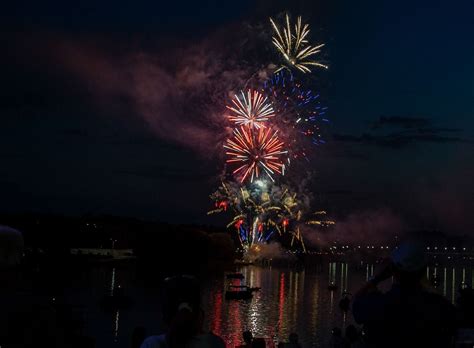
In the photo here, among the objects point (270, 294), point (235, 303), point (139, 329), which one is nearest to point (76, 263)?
point (270, 294)

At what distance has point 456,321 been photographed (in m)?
3.02

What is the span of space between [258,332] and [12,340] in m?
32.0

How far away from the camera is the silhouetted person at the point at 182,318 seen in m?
2.74

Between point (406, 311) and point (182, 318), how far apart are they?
92 centimetres

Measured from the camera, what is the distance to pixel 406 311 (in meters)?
2.97

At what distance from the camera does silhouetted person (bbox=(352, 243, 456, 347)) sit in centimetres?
295

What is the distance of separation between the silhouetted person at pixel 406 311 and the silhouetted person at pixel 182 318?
25.1 inches

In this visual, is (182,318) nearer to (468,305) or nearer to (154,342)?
(154,342)

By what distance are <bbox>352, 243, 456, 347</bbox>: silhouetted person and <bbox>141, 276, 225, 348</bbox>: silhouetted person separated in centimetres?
64

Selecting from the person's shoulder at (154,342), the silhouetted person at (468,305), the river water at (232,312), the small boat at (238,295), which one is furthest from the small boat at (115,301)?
the person's shoulder at (154,342)

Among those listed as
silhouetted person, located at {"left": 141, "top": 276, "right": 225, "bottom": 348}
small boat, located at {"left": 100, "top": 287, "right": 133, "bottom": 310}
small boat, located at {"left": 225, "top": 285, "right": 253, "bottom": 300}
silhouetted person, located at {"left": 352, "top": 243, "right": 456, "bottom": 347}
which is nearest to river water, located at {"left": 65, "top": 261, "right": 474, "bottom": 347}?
small boat, located at {"left": 100, "top": 287, "right": 133, "bottom": 310}

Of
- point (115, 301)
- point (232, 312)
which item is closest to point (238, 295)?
point (232, 312)

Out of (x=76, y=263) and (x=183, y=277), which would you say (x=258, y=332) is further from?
(x=76, y=263)

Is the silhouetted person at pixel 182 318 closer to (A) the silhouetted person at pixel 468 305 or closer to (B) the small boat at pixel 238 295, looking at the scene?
(A) the silhouetted person at pixel 468 305
